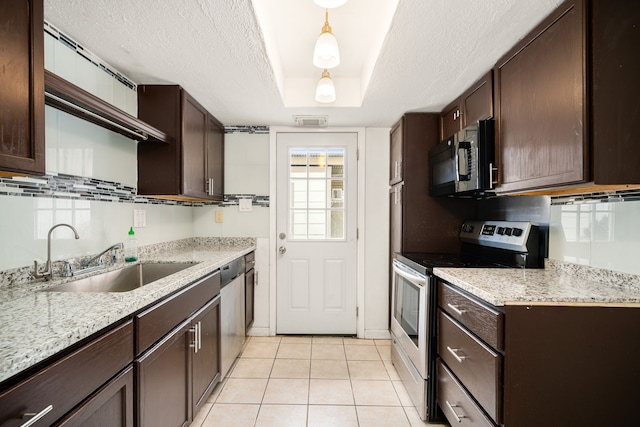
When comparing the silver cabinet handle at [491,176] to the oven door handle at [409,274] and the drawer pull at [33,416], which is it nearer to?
the oven door handle at [409,274]

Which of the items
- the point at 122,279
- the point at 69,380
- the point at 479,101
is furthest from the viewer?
the point at 479,101

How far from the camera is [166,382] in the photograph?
130 centimetres

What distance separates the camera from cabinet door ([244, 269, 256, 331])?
8.60 ft

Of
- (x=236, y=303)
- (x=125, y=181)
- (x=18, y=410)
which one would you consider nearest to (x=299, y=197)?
(x=236, y=303)

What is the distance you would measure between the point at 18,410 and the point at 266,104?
216cm

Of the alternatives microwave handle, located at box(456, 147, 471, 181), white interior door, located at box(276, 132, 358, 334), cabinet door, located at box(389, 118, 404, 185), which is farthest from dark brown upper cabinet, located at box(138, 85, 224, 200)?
microwave handle, located at box(456, 147, 471, 181)

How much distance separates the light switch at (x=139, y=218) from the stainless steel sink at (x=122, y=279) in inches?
13.1

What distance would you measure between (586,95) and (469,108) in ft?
3.00

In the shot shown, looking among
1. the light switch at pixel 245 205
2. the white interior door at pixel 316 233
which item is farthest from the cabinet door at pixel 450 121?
the light switch at pixel 245 205

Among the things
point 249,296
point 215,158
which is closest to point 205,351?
point 249,296

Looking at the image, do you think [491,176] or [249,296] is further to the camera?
[249,296]

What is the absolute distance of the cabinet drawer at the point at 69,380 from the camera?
2.14 ft

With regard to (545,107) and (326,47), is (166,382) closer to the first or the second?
(326,47)

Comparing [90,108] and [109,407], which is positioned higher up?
[90,108]
